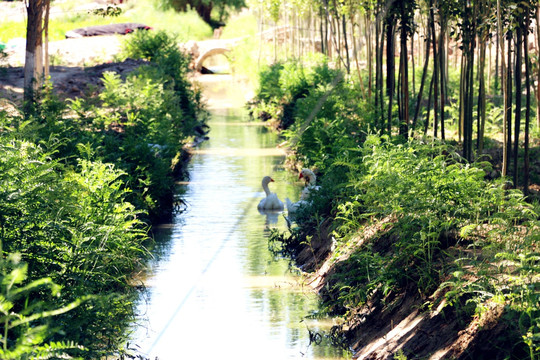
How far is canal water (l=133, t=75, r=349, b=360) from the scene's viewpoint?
753 centimetres

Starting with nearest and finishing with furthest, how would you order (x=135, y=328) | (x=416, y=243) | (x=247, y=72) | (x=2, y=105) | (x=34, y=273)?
1. (x=34, y=273)
2. (x=416, y=243)
3. (x=135, y=328)
4. (x=2, y=105)
5. (x=247, y=72)

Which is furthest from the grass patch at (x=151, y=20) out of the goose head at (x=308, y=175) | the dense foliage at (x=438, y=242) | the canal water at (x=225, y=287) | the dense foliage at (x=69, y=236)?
the dense foliage at (x=438, y=242)

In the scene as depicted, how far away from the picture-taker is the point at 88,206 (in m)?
8.11

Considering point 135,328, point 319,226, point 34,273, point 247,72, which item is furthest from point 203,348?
point 247,72

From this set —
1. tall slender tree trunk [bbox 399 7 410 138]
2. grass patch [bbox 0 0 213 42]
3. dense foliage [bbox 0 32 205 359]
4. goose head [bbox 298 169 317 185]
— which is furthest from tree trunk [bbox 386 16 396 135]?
grass patch [bbox 0 0 213 42]

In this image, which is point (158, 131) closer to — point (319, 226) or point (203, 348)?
point (319, 226)

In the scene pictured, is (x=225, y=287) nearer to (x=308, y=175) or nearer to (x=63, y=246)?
(x=63, y=246)

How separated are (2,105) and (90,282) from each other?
9090 mm

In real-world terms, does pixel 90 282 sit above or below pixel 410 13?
below

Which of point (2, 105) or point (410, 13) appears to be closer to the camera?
point (410, 13)

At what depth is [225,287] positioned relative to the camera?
9422 millimetres

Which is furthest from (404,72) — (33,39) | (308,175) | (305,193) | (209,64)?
(209,64)

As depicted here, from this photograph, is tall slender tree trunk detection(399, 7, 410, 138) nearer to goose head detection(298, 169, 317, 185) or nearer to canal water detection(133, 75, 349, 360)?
goose head detection(298, 169, 317, 185)

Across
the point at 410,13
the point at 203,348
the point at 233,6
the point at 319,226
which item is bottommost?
the point at 203,348
